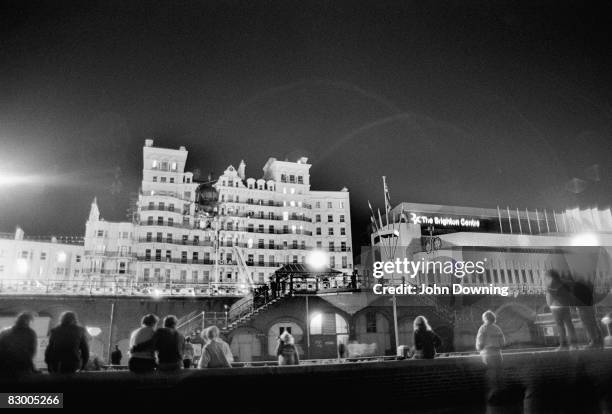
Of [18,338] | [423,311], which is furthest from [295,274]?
[18,338]

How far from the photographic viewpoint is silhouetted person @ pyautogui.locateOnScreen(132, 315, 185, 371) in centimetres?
769

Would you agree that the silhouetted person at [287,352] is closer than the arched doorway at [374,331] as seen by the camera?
Yes

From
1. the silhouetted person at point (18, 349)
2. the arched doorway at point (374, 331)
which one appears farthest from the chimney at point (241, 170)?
the silhouetted person at point (18, 349)

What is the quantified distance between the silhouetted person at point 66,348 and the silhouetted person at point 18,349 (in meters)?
0.28

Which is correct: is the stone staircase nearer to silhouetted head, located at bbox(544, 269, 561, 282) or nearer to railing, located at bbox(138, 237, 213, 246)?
silhouetted head, located at bbox(544, 269, 561, 282)

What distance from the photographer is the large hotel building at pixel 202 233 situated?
65.2 m

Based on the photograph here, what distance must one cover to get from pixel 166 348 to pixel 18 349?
2.35 meters

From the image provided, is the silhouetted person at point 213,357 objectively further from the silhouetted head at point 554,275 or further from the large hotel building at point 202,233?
the large hotel building at point 202,233

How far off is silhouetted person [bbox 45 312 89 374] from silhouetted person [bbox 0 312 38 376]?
28cm

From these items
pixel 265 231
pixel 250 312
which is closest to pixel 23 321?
pixel 250 312

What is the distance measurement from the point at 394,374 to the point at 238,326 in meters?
20.9

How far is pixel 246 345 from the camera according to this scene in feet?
97.9

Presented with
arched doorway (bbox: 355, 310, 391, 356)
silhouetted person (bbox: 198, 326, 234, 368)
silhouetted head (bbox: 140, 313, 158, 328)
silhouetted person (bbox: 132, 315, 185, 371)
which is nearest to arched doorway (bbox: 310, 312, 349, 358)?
arched doorway (bbox: 355, 310, 391, 356)

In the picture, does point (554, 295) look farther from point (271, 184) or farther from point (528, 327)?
point (271, 184)
